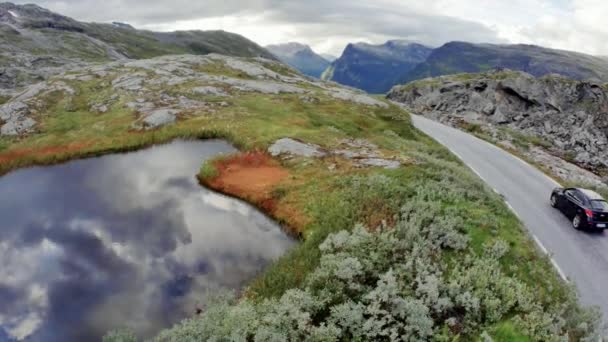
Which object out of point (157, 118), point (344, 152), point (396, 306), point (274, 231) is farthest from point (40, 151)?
point (396, 306)

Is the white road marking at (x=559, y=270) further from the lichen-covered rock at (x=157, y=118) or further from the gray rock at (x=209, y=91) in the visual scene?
the gray rock at (x=209, y=91)

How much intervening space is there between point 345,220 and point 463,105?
76.7m

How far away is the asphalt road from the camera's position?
20.7 m

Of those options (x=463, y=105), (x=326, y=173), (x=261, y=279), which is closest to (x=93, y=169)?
(x=326, y=173)

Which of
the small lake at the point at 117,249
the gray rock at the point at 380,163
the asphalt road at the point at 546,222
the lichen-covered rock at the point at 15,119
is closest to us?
the small lake at the point at 117,249

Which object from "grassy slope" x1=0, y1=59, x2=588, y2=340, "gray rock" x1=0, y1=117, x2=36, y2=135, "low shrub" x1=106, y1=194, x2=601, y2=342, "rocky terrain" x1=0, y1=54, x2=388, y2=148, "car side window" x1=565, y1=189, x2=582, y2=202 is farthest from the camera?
"rocky terrain" x1=0, y1=54, x2=388, y2=148

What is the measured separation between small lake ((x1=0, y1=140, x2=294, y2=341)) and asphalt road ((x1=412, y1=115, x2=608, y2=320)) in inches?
611

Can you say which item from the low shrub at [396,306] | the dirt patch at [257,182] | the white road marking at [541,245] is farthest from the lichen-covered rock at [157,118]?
the white road marking at [541,245]

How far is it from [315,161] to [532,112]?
70.6 meters

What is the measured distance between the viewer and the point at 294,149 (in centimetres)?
3678

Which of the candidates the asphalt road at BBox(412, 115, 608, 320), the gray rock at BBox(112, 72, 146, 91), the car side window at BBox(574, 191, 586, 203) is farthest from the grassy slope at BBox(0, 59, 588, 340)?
the car side window at BBox(574, 191, 586, 203)

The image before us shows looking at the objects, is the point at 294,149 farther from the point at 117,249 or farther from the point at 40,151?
the point at 40,151

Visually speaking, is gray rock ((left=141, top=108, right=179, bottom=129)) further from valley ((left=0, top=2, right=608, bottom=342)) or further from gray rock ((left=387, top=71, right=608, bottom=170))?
gray rock ((left=387, top=71, right=608, bottom=170))

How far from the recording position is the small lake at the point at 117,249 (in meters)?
18.4
